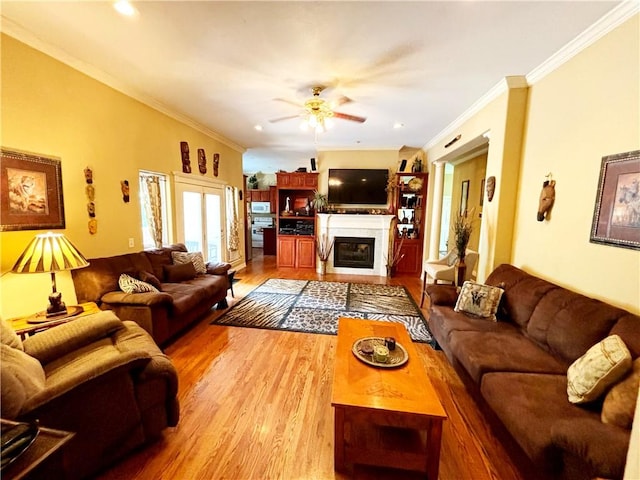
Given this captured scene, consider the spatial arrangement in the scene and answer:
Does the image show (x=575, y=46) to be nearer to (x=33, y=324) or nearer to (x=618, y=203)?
(x=618, y=203)

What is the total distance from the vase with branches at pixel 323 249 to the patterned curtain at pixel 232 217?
191 cm

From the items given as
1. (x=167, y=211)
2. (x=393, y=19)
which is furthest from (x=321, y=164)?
(x=393, y=19)

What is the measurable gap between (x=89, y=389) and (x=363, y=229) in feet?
17.5

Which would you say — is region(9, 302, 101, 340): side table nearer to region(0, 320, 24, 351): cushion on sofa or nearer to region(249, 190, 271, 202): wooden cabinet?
region(0, 320, 24, 351): cushion on sofa

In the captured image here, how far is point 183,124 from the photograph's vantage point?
425 cm

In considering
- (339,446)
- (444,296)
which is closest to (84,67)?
(339,446)

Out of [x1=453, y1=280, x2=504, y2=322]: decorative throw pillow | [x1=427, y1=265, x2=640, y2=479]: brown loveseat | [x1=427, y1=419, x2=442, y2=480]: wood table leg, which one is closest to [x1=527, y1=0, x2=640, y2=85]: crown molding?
[x1=427, y1=265, x2=640, y2=479]: brown loveseat

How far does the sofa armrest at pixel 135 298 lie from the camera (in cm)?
259

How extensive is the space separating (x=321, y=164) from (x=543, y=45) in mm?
4539

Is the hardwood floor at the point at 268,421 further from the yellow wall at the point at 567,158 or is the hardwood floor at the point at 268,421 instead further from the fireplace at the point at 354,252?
the fireplace at the point at 354,252

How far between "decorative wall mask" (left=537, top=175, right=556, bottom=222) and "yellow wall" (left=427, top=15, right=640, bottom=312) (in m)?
0.04

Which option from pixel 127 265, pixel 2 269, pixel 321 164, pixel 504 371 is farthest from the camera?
pixel 321 164

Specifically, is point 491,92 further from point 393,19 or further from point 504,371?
point 504,371

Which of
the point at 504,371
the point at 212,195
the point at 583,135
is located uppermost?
Answer: the point at 583,135
